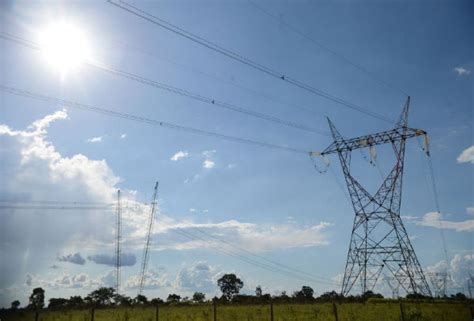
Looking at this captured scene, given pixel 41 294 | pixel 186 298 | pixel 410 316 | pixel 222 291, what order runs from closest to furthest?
pixel 410 316, pixel 186 298, pixel 41 294, pixel 222 291

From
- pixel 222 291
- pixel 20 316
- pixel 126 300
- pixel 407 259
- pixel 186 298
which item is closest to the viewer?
pixel 20 316

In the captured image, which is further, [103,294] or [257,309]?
[103,294]

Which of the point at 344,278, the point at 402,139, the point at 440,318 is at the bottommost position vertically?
the point at 440,318

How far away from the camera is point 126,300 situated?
12231 cm

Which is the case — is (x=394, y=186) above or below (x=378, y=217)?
above

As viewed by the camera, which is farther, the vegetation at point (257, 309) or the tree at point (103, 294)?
the tree at point (103, 294)

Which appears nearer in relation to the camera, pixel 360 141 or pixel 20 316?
pixel 20 316

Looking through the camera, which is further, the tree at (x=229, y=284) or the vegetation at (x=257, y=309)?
the tree at (x=229, y=284)

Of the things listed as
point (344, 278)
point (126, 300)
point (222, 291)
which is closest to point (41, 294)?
point (126, 300)

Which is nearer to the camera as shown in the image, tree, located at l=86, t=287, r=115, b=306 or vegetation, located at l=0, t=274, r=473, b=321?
vegetation, located at l=0, t=274, r=473, b=321

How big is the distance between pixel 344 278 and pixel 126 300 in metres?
83.6

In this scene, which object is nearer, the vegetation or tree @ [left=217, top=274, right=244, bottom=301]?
the vegetation

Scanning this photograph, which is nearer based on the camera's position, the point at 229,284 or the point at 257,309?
the point at 257,309

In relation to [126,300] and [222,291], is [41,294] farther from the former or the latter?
[222,291]
